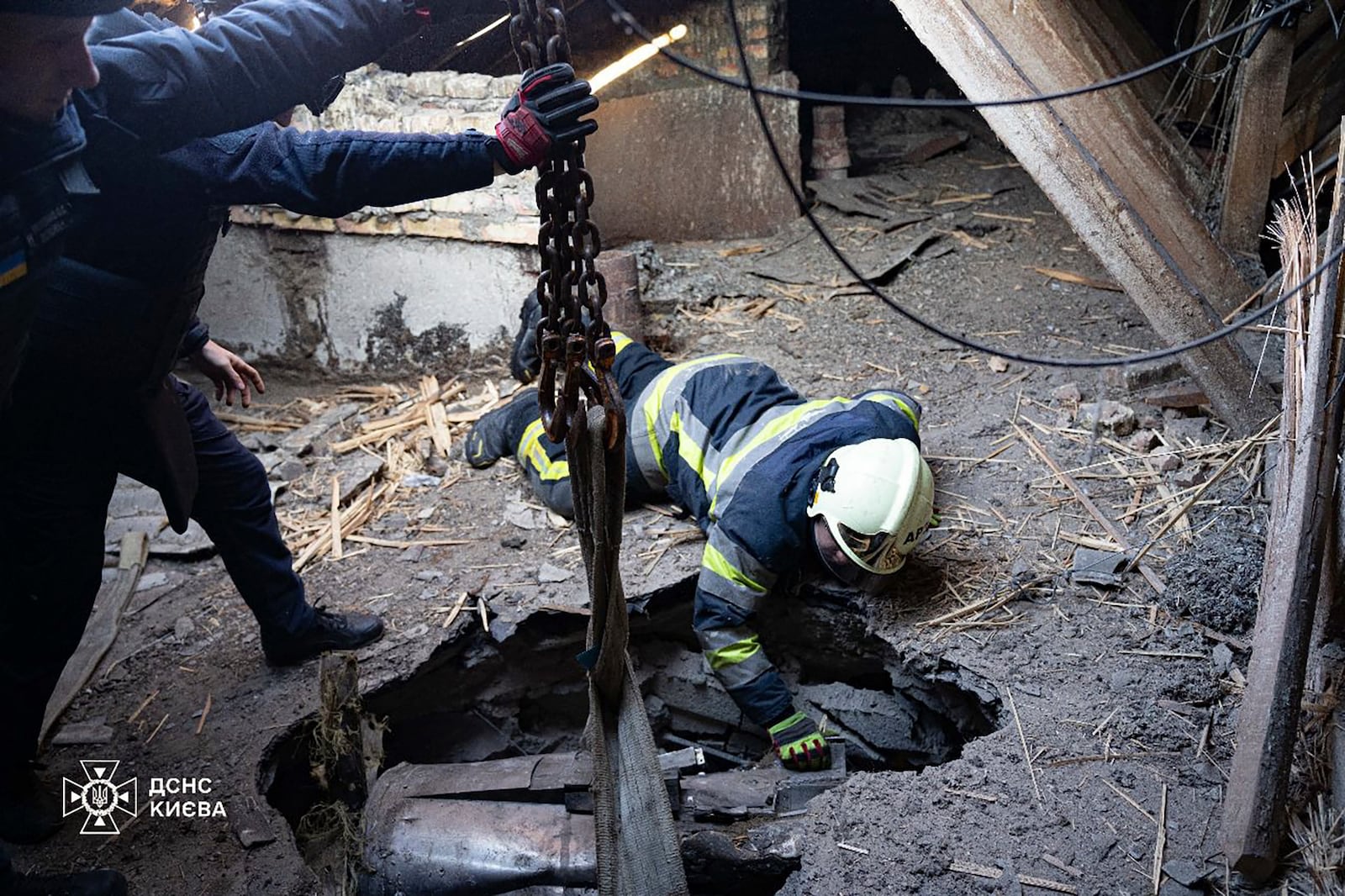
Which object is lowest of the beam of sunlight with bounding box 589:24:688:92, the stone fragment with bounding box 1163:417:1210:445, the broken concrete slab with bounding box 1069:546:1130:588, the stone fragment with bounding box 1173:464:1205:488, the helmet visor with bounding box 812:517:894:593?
the broken concrete slab with bounding box 1069:546:1130:588

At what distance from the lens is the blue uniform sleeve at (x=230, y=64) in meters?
2.48

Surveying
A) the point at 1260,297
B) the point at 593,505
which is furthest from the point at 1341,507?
the point at 593,505

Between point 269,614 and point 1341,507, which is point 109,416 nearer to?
point 269,614

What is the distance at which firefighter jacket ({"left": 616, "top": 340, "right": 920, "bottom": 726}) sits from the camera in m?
3.75

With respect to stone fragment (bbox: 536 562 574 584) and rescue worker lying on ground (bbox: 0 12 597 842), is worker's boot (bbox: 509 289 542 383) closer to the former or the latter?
stone fragment (bbox: 536 562 574 584)

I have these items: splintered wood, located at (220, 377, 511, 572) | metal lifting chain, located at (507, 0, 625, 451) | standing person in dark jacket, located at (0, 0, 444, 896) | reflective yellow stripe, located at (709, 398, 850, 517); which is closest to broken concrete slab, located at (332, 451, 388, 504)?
splintered wood, located at (220, 377, 511, 572)

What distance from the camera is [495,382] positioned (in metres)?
5.91

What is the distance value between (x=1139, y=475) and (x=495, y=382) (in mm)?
3447

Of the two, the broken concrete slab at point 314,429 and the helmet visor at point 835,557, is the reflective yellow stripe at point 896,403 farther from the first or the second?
the broken concrete slab at point 314,429

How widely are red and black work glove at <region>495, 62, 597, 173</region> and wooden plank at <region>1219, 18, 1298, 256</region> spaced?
3342 millimetres

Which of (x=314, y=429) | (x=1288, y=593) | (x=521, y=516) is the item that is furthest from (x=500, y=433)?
(x=1288, y=593)

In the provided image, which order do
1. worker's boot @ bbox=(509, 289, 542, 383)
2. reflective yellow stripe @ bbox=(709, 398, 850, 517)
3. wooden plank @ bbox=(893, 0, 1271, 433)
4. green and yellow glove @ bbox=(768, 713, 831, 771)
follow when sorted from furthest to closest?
worker's boot @ bbox=(509, 289, 542, 383) → reflective yellow stripe @ bbox=(709, 398, 850, 517) → wooden plank @ bbox=(893, 0, 1271, 433) → green and yellow glove @ bbox=(768, 713, 831, 771)

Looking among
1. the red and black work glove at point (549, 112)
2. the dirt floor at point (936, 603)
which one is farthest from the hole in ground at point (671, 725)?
the red and black work glove at point (549, 112)

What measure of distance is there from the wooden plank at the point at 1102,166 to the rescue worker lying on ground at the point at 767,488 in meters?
1.08
